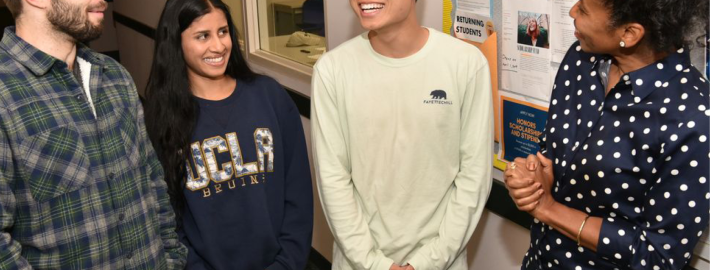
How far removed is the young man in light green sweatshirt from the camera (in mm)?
1907

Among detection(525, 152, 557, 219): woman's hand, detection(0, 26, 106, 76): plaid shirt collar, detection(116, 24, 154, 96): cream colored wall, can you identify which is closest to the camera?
detection(0, 26, 106, 76): plaid shirt collar

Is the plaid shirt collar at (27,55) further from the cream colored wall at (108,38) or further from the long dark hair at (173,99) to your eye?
the cream colored wall at (108,38)

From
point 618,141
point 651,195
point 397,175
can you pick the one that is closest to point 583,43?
point 618,141

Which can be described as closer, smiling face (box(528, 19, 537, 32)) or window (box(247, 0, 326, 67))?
smiling face (box(528, 19, 537, 32))

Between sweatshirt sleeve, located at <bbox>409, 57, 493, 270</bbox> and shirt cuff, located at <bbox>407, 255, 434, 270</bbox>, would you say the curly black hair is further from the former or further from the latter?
shirt cuff, located at <bbox>407, 255, 434, 270</bbox>

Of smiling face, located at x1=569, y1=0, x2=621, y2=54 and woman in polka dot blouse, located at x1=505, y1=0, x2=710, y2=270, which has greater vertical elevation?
smiling face, located at x1=569, y1=0, x2=621, y2=54

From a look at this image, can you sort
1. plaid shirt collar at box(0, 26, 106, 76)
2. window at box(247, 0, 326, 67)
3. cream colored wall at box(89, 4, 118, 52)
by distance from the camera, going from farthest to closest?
cream colored wall at box(89, 4, 118, 52) → window at box(247, 0, 326, 67) → plaid shirt collar at box(0, 26, 106, 76)

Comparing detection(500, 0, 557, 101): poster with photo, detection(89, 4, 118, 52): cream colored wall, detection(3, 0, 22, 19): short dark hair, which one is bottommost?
detection(89, 4, 118, 52): cream colored wall

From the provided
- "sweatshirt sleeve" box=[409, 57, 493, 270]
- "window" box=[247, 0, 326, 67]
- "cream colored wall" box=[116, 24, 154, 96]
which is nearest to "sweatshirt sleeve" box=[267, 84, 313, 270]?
"sweatshirt sleeve" box=[409, 57, 493, 270]

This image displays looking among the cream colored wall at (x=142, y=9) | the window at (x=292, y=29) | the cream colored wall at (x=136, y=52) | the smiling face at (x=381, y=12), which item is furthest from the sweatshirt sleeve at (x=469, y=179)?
the cream colored wall at (x=136, y=52)

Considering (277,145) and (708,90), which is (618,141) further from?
(277,145)

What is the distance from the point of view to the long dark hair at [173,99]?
198cm

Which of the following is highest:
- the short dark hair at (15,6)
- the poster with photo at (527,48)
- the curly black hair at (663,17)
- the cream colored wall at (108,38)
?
the short dark hair at (15,6)

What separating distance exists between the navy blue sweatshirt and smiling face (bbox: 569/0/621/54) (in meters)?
1.00
